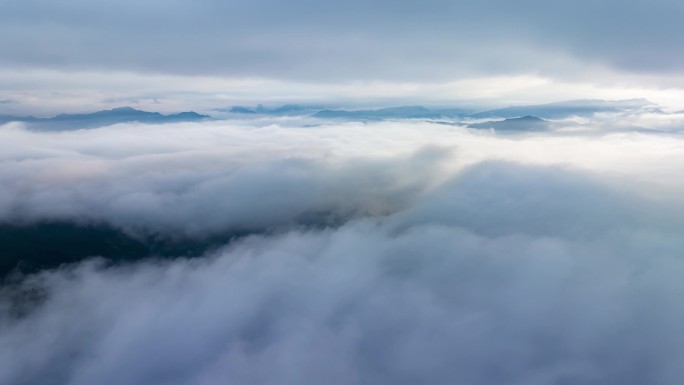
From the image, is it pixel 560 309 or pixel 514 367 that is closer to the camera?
pixel 514 367

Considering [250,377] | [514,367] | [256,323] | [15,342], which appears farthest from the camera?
[15,342]

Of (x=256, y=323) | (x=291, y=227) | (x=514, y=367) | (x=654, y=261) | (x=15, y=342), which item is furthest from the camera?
(x=291, y=227)

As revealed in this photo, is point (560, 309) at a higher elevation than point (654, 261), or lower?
lower

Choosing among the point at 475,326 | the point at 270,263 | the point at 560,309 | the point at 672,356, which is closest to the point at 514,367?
the point at 475,326

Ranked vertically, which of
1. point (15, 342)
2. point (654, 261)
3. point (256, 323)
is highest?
point (654, 261)

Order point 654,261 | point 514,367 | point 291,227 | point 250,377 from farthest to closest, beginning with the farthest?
point 291,227 < point 654,261 < point 250,377 < point 514,367

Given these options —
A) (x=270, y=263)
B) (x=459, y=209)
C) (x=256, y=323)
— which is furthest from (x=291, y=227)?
(x=256, y=323)

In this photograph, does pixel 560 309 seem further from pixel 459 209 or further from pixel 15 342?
pixel 15 342

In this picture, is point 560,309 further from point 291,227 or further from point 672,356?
point 291,227

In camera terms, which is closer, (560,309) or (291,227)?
(560,309)
